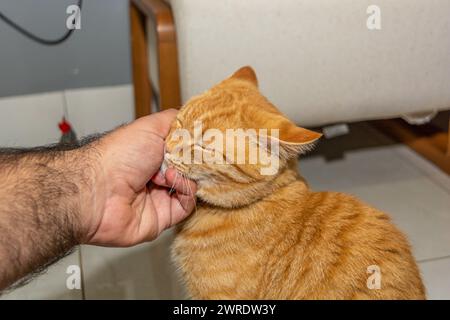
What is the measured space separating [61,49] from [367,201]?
1.17 metres

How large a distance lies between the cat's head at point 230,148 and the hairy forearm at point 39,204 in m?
0.18

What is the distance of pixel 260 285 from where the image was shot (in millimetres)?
923

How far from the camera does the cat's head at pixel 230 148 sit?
0.87 m

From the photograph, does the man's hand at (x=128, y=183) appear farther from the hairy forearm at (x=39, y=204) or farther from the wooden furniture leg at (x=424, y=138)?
the wooden furniture leg at (x=424, y=138)

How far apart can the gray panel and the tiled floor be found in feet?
2.24

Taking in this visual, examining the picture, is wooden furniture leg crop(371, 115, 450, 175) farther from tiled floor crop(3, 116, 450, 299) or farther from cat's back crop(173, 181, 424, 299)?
cat's back crop(173, 181, 424, 299)

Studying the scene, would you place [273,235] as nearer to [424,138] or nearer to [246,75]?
[246,75]

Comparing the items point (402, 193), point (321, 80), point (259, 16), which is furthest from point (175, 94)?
point (402, 193)

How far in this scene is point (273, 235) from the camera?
0.94m

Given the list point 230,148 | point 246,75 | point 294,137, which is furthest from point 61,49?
point 294,137

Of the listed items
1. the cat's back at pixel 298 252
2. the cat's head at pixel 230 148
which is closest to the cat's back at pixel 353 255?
the cat's back at pixel 298 252

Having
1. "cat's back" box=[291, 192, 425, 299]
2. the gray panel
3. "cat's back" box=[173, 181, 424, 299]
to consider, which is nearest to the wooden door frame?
the gray panel

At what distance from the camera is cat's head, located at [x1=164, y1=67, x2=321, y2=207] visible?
871 mm
